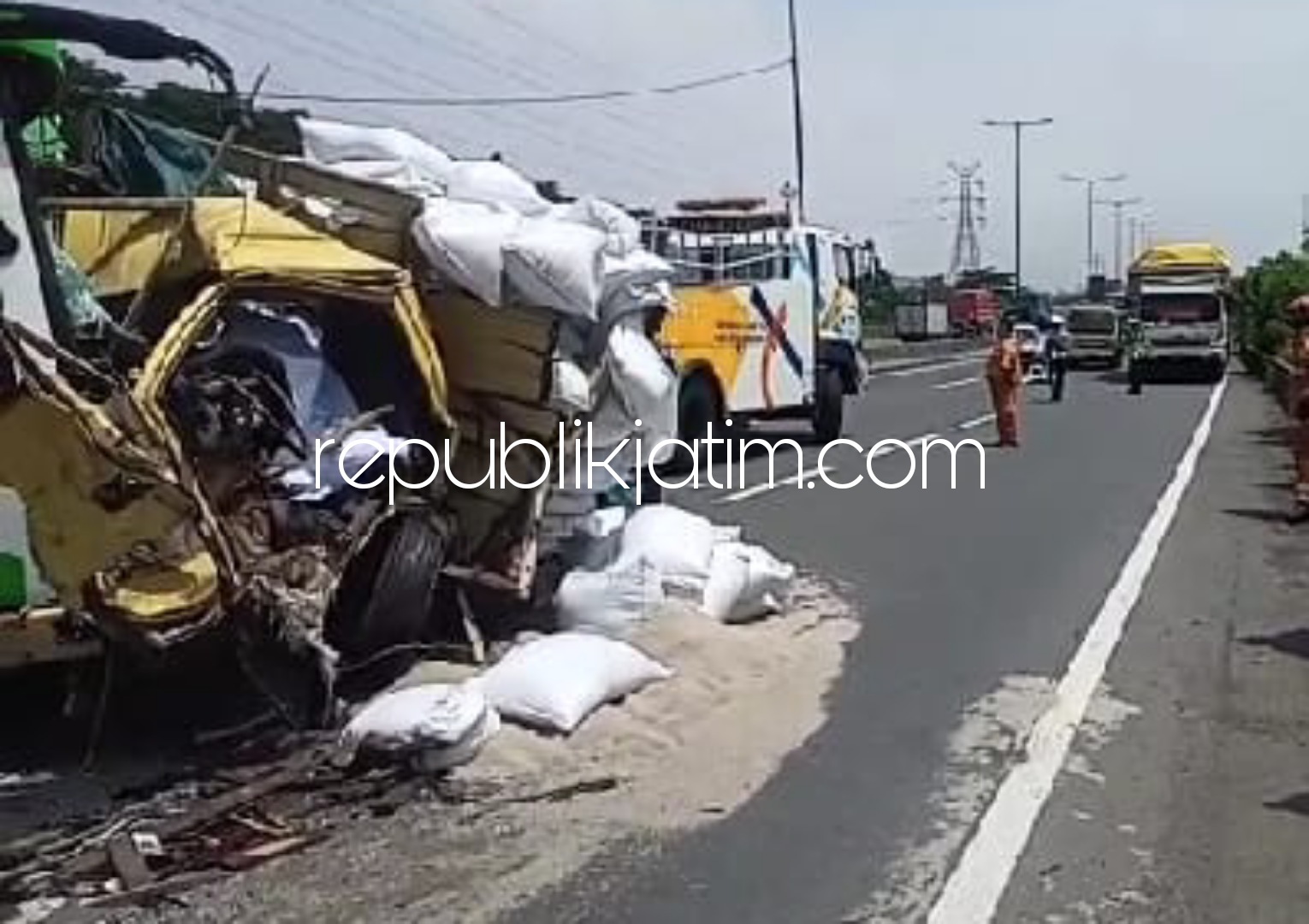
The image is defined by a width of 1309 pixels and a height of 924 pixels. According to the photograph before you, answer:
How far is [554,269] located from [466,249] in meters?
0.46

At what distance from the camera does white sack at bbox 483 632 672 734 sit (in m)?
9.02

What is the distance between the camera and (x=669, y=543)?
12148 mm

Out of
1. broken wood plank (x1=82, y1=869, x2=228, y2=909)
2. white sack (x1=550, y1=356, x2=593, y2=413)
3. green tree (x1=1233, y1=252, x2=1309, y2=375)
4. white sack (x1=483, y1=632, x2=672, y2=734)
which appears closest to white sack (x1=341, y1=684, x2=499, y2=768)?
white sack (x1=483, y1=632, x2=672, y2=734)

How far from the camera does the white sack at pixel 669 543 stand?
39.2 feet

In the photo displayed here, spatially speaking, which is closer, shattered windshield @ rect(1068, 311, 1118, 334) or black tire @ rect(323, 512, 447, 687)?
black tire @ rect(323, 512, 447, 687)

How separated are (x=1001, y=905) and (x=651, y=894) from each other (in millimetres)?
1101

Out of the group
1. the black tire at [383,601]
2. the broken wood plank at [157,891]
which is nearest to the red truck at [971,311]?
the black tire at [383,601]

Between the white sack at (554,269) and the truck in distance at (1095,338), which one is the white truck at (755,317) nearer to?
the white sack at (554,269)

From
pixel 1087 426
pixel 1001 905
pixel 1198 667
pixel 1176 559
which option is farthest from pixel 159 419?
pixel 1087 426

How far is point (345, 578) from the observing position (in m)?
9.55

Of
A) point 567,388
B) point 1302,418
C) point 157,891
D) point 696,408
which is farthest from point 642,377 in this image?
point 696,408

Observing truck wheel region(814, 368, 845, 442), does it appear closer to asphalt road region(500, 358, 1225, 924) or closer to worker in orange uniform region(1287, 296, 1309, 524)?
asphalt road region(500, 358, 1225, 924)

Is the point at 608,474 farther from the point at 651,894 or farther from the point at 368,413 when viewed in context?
the point at 651,894

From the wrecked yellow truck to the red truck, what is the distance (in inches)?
3021
